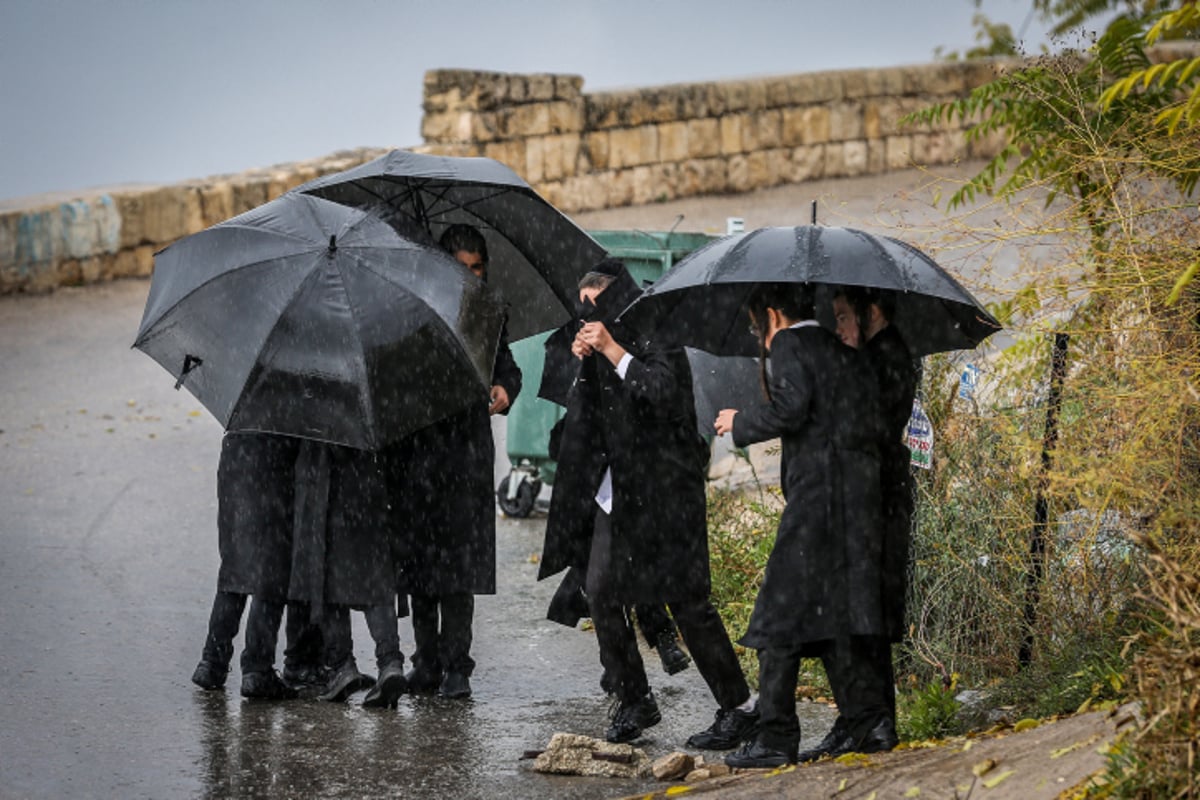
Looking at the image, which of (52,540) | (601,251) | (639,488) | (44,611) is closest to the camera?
(639,488)

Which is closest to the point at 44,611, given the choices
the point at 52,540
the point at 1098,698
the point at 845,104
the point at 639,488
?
the point at 52,540

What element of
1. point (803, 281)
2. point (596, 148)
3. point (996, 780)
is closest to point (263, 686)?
point (803, 281)

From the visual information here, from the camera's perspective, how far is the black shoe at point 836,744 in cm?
601

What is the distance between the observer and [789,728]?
5953mm

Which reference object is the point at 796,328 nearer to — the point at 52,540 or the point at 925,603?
the point at 925,603

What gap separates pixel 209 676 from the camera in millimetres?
7113

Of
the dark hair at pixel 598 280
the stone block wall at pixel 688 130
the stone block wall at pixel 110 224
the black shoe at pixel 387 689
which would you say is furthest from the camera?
the stone block wall at pixel 688 130

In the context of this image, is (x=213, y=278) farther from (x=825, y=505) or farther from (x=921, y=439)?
(x=921, y=439)

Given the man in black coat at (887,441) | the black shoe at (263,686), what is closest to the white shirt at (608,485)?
the man in black coat at (887,441)

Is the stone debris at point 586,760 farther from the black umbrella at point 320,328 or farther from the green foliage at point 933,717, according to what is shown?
the black umbrella at point 320,328

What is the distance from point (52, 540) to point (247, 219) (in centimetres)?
363

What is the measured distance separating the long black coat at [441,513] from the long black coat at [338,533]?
21cm

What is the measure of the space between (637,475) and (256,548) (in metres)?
1.64

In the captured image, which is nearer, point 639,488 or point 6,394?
point 639,488
